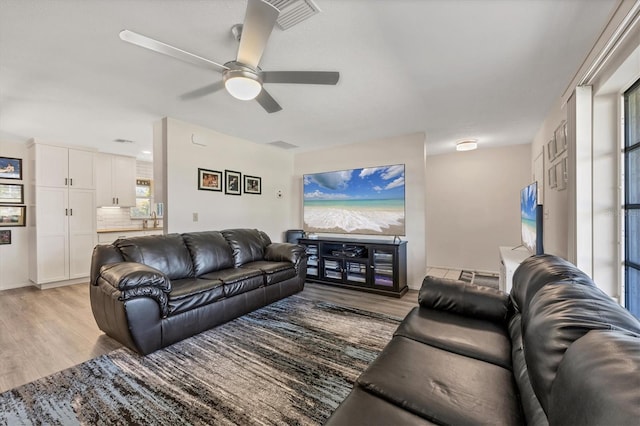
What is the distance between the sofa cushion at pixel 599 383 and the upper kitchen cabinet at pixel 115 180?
262 inches

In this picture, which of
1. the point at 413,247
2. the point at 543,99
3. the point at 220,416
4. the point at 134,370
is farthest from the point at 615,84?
the point at 134,370

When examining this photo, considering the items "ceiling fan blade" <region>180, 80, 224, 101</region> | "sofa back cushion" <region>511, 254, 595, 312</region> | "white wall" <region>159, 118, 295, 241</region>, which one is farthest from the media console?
"ceiling fan blade" <region>180, 80, 224, 101</region>

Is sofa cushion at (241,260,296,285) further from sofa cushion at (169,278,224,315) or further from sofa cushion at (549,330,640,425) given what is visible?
sofa cushion at (549,330,640,425)

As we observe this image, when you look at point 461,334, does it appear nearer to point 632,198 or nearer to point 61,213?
point 632,198

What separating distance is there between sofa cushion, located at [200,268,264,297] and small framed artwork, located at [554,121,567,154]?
11.2ft

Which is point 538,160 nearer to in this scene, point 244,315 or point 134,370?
point 244,315

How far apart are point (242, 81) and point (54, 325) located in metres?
3.23

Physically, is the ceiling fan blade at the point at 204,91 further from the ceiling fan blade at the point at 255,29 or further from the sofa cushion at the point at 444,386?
the sofa cushion at the point at 444,386

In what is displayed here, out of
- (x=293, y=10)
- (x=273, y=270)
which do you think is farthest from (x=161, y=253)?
(x=293, y=10)

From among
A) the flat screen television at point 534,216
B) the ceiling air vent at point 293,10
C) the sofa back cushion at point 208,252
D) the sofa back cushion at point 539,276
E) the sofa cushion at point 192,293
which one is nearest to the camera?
the sofa back cushion at point 539,276

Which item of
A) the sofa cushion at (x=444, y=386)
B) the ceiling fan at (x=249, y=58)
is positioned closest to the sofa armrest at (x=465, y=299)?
the sofa cushion at (x=444, y=386)

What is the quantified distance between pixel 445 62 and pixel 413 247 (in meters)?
2.66

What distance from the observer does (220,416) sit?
4.99ft

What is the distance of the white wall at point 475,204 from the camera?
15.6 feet
